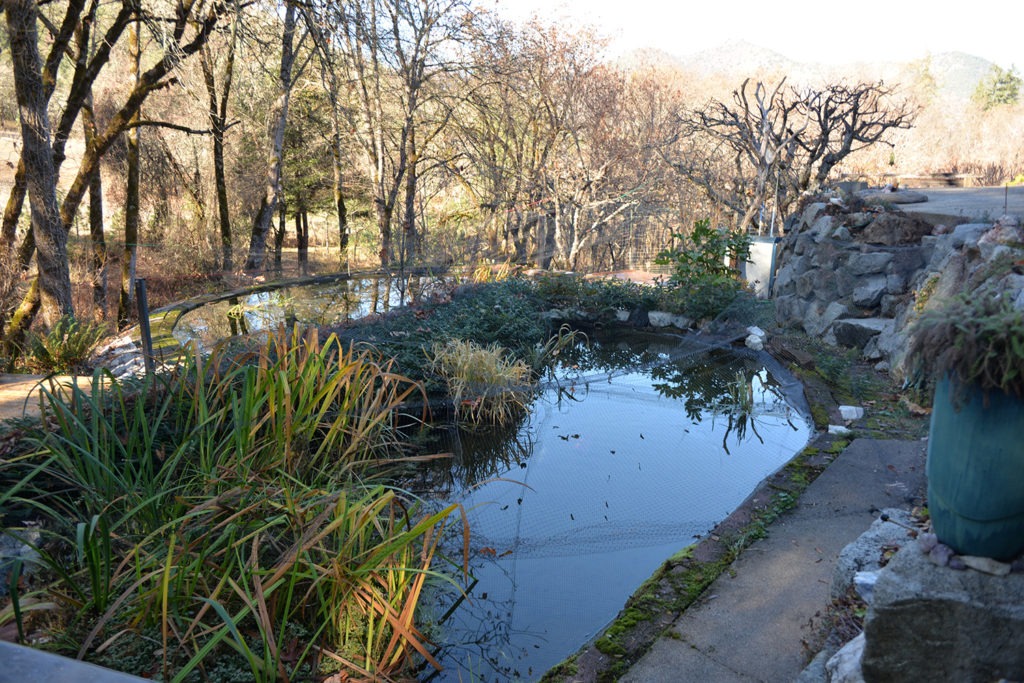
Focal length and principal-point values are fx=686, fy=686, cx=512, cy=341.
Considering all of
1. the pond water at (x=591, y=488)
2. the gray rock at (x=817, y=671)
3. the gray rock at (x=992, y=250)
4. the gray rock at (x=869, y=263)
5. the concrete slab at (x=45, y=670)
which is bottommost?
the pond water at (x=591, y=488)

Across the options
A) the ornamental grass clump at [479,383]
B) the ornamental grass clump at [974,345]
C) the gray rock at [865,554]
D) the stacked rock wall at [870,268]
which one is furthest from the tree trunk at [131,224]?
the ornamental grass clump at [974,345]

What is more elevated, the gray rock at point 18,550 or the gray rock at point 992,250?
the gray rock at point 992,250

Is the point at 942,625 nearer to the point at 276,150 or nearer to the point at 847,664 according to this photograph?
the point at 847,664

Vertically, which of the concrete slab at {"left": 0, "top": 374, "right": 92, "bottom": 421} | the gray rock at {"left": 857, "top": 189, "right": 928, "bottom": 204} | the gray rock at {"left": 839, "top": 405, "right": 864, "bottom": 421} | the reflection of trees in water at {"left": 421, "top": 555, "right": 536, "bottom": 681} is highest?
the gray rock at {"left": 857, "top": 189, "right": 928, "bottom": 204}

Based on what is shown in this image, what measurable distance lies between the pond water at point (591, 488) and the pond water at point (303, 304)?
2258 millimetres

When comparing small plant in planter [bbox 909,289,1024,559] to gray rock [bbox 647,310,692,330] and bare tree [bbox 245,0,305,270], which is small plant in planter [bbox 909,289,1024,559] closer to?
gray rock [bbox 647,310,692,330]

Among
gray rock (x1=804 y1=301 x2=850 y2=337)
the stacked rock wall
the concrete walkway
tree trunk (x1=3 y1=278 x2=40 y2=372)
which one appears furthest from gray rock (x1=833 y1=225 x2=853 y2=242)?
tree trunk (x1=3 y1=278 x2=40 y2=372)

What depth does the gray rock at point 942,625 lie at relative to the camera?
4.93ft

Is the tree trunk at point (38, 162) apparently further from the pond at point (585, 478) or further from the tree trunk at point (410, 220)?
the tree trunk at point (410, 220)

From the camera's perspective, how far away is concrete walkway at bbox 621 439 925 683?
2.10 meters

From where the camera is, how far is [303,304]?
7484mm

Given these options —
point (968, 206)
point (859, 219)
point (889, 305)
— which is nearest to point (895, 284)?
point (889, 305)

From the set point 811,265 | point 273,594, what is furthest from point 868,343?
point 273,594

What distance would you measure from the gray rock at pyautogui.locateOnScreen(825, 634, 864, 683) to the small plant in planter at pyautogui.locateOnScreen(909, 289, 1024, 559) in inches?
15.9
